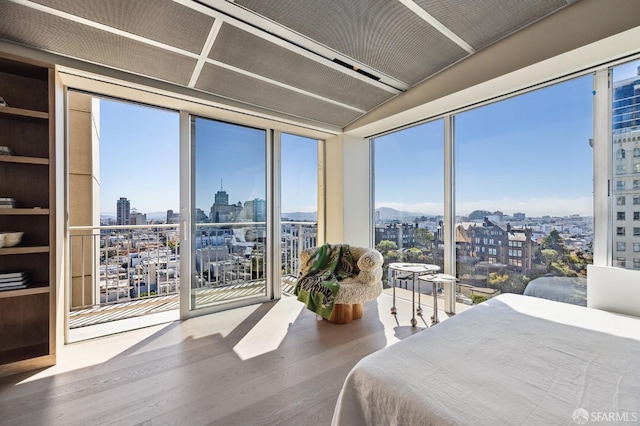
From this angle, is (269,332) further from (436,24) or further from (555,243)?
(436,24)

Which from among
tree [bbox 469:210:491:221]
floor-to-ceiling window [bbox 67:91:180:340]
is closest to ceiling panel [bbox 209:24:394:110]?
floor-to-ceiling window [bbox 67:91:180:340]

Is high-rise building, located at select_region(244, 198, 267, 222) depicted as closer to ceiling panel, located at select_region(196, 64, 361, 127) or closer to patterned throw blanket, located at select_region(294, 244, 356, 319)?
patterned throw blanket, located at select_region(294, 244, 356, 319)

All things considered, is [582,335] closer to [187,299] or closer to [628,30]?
[628,30]

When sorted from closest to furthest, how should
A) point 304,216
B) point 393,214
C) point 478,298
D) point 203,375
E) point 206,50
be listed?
point 203,375
point 206,50
point 478,298
point 393,214
point 304,216

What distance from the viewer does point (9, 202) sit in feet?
6.64

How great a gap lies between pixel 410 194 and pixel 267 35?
2.49 m

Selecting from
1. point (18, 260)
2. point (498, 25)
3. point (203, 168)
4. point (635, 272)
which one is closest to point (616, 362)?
point (635, 272)

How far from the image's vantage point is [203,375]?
6.47ft

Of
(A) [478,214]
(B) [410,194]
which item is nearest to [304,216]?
(B) [410,194]

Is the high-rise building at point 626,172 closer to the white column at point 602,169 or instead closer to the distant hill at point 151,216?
the white column at point 602,169

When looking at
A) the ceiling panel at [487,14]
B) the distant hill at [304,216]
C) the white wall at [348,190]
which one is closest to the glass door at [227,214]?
the distant hill at [304,216]

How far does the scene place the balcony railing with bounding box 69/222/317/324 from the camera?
3.35 metres

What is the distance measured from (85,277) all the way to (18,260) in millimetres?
1293

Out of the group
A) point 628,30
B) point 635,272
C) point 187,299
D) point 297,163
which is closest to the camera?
point 628,30
